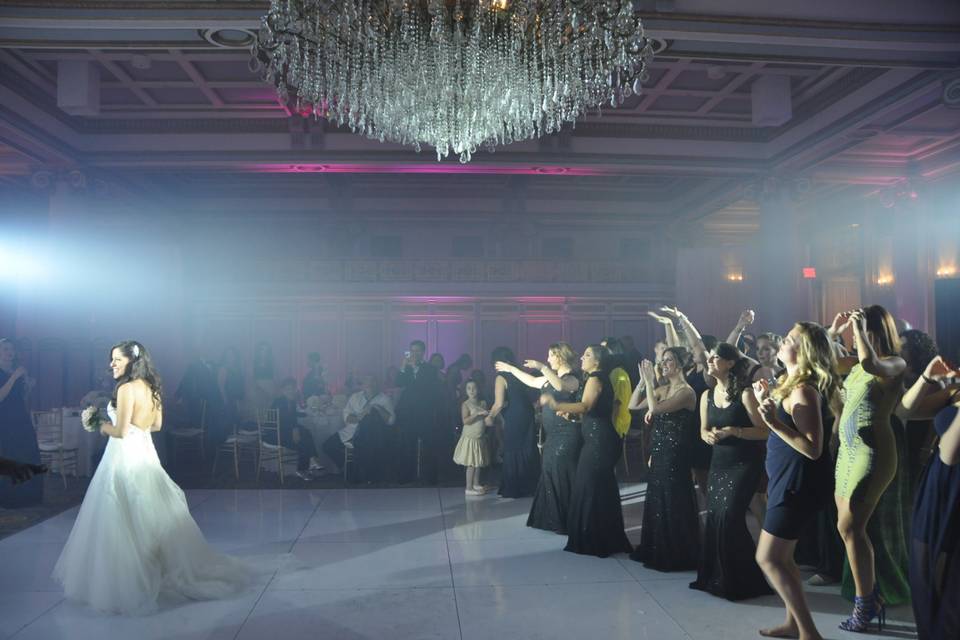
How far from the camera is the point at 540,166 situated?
9578 mm

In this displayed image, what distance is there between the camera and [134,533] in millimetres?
4113

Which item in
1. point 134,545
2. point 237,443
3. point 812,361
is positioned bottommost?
point 237,443

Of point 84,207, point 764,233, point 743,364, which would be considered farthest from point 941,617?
point 84,207

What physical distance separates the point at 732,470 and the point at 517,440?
3345 millimetres

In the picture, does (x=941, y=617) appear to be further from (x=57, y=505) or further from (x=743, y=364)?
(x=57, y=505)

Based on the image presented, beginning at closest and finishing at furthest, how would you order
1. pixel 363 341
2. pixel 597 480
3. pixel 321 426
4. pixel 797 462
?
pixel 797 462, pixel 597 480, pixel 321 426, pixel 363 341

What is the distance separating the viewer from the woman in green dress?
358 centimetres

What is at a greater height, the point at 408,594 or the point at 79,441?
the point at 79,441

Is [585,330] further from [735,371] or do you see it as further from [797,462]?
[797,462]

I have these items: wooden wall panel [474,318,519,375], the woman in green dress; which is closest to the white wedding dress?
the woman in green dress

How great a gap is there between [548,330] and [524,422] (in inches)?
272

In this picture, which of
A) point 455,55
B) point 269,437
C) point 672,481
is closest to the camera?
point 455,55

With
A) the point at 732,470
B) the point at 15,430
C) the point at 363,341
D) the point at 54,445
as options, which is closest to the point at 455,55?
the point at 732,470

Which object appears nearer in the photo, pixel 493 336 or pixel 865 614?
pixel 865 614
